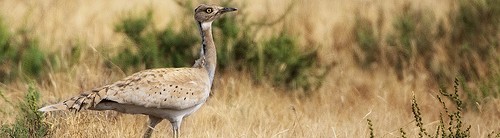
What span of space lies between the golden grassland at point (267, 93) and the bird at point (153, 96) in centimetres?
38

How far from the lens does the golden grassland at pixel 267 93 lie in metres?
7.72

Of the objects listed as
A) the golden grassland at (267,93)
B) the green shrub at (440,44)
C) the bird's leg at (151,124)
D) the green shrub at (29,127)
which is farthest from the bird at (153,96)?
the green shrub at (440,44)

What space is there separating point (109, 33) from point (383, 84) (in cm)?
287

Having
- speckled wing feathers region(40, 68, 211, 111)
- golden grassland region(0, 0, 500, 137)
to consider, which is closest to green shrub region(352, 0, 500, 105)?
golden grassland region(0, 0, 500, 137)

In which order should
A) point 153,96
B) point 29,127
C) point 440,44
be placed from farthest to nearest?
point 440,44
point 29,127
point 153,96

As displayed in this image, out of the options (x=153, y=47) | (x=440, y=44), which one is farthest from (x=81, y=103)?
(x=440, y=44)

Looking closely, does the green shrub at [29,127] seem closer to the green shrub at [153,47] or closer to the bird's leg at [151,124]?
the bird's leg at [151,124]

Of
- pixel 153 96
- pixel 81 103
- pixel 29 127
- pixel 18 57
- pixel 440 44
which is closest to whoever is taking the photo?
pixel 81 103

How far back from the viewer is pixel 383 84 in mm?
9922

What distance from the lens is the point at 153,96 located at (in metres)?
6.75

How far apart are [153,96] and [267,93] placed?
2.65 meters

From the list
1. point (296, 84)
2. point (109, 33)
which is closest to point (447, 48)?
point (296, 84)

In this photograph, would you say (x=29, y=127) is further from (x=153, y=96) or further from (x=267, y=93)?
(x=267, y=93)

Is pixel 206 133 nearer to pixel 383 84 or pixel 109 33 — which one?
pixel 383 84
